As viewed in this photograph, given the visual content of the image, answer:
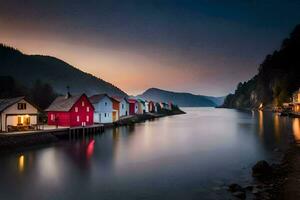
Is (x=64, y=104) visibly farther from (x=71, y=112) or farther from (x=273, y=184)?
(x=273, y=184)

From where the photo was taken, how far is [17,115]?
44.9m

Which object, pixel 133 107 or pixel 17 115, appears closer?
pixel 17 115

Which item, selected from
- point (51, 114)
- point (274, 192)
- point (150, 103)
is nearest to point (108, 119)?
point (51, 114)

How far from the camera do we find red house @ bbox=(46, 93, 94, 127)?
180 feet

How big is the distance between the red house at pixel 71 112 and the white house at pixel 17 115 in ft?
25.1

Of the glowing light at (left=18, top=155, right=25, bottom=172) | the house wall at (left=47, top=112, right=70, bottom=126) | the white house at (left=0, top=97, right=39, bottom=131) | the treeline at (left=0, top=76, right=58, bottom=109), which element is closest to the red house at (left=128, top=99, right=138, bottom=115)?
the treeline at (left=0, top=76, right=58, bottom=109)

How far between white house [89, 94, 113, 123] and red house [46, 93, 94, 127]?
8.88 meters

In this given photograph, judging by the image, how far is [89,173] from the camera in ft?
87.5

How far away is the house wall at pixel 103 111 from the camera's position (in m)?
69.0

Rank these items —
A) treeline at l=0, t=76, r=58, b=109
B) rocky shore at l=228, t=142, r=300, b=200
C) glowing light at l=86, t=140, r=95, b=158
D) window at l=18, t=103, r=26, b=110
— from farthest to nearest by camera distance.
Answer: treeline at l=0, t=76, r=58, b=109, window at l=18, t=103, r=26, b=110, glowing light at l=86, t=140, r=95, b=158, rocky shore at l=228, t=142, r=300, b=200

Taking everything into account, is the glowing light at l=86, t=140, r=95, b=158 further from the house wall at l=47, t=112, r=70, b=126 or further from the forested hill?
the forested hill

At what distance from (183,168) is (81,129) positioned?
30.3 metres

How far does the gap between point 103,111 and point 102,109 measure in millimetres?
763

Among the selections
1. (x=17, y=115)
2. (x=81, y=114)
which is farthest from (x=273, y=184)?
(x=81, y=114)
